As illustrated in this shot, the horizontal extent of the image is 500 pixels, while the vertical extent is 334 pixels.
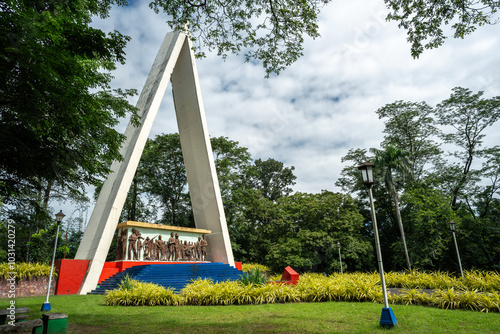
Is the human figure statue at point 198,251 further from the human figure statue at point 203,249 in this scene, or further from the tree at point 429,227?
the tree at point 429,227

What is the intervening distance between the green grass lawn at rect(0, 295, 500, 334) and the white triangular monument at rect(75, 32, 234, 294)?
23.4 feet

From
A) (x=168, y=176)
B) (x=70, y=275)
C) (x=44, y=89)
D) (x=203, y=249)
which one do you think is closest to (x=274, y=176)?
(x=168, y=176)

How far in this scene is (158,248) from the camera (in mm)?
15180

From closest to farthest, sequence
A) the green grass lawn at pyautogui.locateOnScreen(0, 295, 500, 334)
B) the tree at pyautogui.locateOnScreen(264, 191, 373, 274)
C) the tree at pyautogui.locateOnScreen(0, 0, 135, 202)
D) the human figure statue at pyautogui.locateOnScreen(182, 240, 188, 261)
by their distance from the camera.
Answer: the tree at pyautogui.locateOnScreen(0, 0, 135, 202), the green grass lawn at pyautogui.locateOnScreen(0, 295, 500, 334), the human figure statue at pyautogui.locateOnScreen(182, 240, 188, 261), the tree at pyautogui.locateOnScreen(264, 191, 373, 274)

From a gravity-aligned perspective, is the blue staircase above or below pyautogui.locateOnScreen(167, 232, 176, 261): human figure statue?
below

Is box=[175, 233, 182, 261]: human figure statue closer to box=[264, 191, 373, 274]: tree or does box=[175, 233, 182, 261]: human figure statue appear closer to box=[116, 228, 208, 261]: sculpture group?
box=[116, 228, 208, 261]: sculpture group

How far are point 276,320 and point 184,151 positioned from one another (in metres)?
16.7

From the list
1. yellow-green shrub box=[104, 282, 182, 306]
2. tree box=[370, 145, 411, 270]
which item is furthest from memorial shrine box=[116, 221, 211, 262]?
tree box=[370, 145, 411, 270]

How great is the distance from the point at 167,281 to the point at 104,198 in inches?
235

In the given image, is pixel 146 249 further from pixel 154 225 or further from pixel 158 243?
pixel 154 225

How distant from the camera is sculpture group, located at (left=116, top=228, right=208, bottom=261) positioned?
14023mm

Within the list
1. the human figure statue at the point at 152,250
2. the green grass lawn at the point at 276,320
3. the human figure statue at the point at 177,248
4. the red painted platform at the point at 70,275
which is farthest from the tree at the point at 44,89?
the human figure statue at the point at 177,248

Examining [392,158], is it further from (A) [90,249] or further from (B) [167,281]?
(A) [90,249]

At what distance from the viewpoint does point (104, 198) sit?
1464 cm
